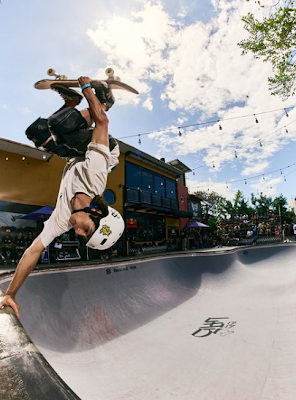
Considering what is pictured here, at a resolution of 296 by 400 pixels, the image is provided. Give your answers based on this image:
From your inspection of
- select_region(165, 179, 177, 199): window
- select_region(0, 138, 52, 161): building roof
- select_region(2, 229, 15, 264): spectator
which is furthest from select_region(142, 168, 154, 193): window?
select_region(2, 229, 15, 264): spectator

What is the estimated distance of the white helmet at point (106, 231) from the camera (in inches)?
111

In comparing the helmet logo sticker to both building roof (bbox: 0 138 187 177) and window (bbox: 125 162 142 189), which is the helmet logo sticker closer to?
building roof (bbox: 0 138 187 177)

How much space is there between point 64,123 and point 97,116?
45cm

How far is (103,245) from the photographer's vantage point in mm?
2926

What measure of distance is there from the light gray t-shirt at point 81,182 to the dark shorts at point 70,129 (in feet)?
0.49

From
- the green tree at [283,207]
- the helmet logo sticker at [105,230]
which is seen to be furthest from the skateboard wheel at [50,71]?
the green tree at [283,207]

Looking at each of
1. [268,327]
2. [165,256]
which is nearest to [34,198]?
[165,256]

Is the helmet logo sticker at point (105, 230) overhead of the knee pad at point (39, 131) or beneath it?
beneath

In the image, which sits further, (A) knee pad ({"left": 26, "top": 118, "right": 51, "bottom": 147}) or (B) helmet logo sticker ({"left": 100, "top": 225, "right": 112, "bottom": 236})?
(A) knee pad ({"left": 26, "top": 118, "right": 51, "bottom": 147})

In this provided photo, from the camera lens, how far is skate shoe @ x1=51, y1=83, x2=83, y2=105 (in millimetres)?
2969

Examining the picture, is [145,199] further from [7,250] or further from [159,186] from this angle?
[7,250]

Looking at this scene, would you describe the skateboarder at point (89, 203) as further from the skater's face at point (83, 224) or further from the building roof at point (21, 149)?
the building roof at point (21, 149)

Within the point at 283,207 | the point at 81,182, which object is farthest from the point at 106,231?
the point at 283,207

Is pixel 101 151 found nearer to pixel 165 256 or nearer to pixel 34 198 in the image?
pixel 165 256
